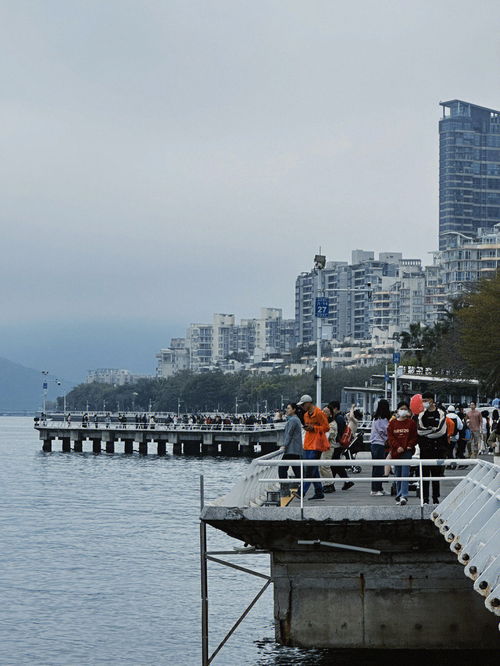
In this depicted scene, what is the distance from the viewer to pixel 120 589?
32.9 meters

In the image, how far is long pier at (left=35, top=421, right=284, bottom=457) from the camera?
341ft

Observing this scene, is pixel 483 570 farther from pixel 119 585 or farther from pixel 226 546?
pixel 226 546

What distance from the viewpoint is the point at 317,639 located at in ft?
67.5

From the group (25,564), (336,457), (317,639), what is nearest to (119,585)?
(25,564)

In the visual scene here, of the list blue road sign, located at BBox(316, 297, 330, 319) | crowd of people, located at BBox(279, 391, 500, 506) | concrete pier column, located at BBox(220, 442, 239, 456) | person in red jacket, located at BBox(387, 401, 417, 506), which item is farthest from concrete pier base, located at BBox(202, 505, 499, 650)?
concrete pier column, located at BBox(220, 442, 239, 456)

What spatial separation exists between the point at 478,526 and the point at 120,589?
19.9 meters

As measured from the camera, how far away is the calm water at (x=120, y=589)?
82.4 ft

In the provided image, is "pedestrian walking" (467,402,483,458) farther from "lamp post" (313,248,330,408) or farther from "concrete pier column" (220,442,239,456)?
"concrete pier column" (220,442,239,456)

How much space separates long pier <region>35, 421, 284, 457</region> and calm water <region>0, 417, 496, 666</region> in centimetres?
4040

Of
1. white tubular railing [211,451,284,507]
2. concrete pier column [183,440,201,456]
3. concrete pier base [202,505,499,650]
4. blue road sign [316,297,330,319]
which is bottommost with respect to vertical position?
concrete pier column [183,440,201,456]

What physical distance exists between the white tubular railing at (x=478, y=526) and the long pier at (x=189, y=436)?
8025 cm

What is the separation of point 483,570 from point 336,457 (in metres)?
16.3

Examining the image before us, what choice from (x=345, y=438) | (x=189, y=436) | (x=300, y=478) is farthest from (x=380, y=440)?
(x=189, y=436)

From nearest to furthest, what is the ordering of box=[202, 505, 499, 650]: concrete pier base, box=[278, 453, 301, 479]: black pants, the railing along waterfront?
the railing along waterfront
box=[202, 505, 499, 650]: concrete pier base
box=[278, 453, 301, 479]: black pants
